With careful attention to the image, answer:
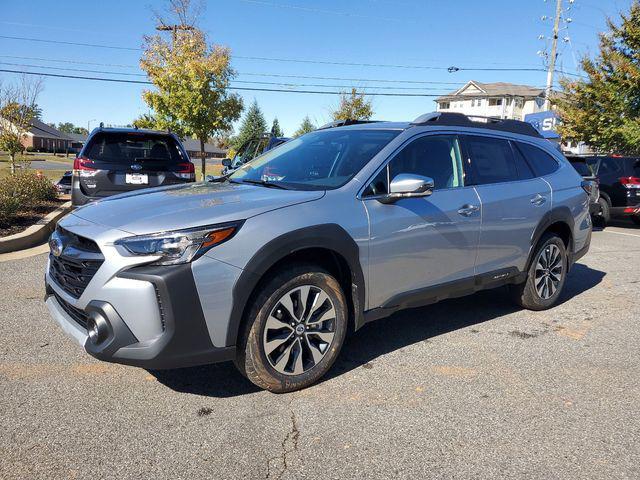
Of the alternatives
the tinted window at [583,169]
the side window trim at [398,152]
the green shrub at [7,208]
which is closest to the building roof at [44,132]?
the green shrub at [7,208]

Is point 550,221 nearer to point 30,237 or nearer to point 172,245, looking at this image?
point 172,245

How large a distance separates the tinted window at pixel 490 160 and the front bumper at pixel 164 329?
2663mm

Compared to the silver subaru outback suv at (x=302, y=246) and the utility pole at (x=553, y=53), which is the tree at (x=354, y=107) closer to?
the utility pole at (x=553, y=53)

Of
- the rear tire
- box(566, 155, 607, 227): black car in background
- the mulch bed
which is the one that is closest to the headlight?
the rear tire

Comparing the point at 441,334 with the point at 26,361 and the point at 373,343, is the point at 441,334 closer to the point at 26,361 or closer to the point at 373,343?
the point at 373,343

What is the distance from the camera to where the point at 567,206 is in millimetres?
5207

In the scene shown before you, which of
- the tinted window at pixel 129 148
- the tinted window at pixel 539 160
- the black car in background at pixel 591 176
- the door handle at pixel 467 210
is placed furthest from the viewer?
the black car in background at pixel 591 176

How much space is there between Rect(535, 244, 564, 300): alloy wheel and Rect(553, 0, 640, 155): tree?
648 inches

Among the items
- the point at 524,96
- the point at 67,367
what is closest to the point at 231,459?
the point at 67,367

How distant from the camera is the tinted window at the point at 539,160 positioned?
500cm

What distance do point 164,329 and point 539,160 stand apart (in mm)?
4051

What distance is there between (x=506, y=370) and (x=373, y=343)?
1.04 meters

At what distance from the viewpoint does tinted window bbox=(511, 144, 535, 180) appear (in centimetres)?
482

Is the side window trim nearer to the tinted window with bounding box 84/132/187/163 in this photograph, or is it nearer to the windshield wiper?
the windshield wiper
